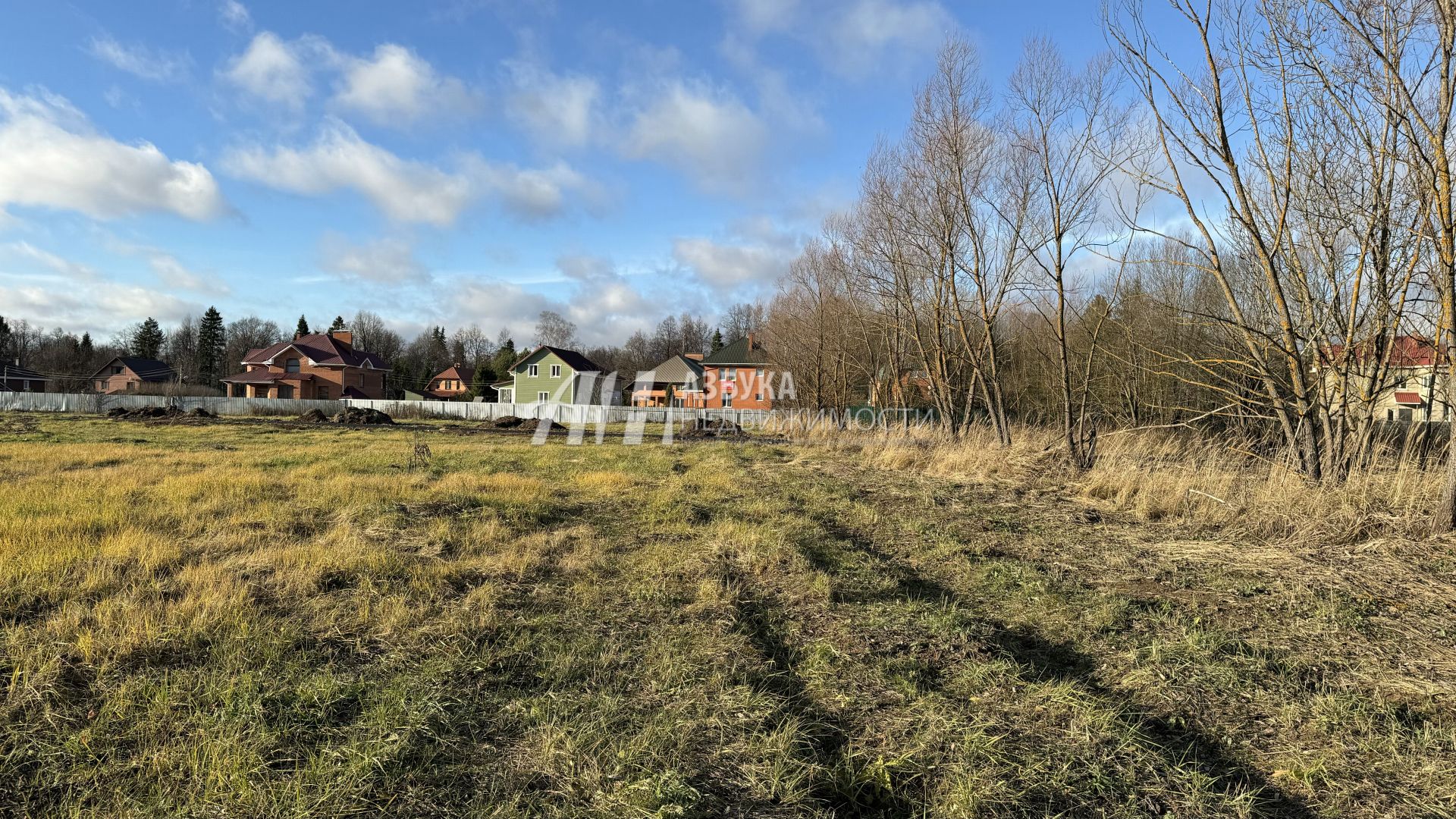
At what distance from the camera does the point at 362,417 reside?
34219mm

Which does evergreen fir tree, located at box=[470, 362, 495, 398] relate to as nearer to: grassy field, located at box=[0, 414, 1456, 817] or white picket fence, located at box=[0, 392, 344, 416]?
white picket fence, located at box=[0, 392, 344, 416]

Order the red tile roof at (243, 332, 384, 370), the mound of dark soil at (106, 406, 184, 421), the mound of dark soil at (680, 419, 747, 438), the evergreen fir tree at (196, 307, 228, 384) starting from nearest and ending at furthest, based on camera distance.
Result: 1. the mound of dark soil at (680, 419, 747, 438)
2. the mound of dark soil at (106, 406, 184, 421)
3. the red tile roof at (243, 332, 384, 370)
4. the evergreen fir tree at (196, 307, 228, 384)

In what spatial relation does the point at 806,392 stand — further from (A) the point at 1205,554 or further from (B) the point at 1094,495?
(A) the point at 1205,554

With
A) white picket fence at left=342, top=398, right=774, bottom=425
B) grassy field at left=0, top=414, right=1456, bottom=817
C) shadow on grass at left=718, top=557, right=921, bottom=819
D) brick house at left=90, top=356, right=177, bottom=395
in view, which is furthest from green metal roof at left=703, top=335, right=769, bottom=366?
brick house at left=90, top=356, right=177, bottom=395

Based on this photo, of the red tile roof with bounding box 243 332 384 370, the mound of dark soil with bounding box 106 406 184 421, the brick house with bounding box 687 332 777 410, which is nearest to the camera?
the mound of dark soil with bounding box 106 406 184 421

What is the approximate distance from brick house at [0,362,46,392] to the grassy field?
66352 mm

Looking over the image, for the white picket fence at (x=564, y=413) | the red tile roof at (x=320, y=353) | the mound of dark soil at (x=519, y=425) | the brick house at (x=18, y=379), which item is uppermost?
the red tile roof at (x=320, y=353)

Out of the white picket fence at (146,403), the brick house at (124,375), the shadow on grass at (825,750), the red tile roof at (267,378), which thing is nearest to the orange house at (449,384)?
the red tile roof at (267,378)

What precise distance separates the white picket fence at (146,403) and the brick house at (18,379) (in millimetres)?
19026

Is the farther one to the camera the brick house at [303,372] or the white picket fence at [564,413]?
the brick house at [303,372]

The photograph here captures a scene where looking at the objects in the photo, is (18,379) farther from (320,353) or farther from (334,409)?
(334,409)

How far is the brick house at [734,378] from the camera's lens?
46875mm

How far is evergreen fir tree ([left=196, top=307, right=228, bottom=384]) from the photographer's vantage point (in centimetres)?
6750

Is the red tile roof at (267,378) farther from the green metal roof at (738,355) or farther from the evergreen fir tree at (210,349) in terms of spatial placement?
the green metal roof at (738,355)
